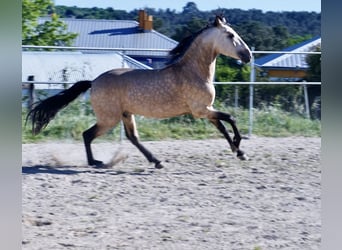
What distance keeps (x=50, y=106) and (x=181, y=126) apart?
2.84 meters

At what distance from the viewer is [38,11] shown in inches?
576

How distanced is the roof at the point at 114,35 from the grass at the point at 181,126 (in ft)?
11.2

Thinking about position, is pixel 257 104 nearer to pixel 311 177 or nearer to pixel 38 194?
pixel 311 177

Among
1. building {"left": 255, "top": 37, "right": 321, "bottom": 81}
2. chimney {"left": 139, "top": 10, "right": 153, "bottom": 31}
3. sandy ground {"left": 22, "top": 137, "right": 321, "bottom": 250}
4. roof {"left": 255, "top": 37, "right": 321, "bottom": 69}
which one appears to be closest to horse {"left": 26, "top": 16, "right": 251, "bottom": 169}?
sandy ground {"left": 22, "top": 137, "right": 321, "bottom": 250}

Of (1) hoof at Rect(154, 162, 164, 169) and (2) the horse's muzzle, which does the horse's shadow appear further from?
(2) the horse's muzzle

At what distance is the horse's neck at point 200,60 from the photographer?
6.75m

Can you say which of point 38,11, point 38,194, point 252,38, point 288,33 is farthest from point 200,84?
point 288,33

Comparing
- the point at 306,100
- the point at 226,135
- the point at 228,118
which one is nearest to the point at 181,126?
the point at 306,100

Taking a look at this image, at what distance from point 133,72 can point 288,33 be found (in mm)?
11519

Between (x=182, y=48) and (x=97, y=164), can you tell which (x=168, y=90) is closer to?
(x=182, y=48)

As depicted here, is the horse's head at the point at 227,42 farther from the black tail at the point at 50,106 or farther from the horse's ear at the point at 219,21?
the black tail at the point at 50,106

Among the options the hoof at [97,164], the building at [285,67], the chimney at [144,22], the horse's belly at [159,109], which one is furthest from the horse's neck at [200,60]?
the chimney at [144,22]

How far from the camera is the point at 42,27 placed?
14906 mm

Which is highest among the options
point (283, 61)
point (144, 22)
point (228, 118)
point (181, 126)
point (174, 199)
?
point (144, 22)
